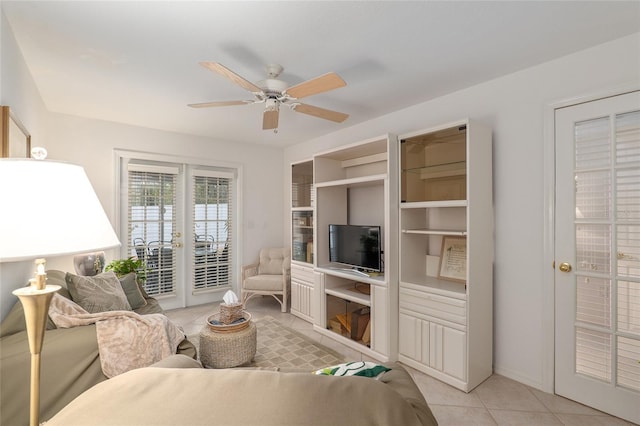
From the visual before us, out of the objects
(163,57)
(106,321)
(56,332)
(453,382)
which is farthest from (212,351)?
(163,57)

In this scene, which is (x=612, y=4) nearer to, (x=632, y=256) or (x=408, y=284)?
(x=632, y=256)

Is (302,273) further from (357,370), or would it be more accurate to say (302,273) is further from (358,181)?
(357,370)

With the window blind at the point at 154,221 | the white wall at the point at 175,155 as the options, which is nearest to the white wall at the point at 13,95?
the white wall at the point at 175,155

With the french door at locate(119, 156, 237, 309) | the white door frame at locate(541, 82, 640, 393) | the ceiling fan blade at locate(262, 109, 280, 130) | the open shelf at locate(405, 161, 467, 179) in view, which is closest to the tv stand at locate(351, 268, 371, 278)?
the open shelf at locate(405, 161, 467, 179)

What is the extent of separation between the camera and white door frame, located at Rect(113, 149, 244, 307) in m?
3.88

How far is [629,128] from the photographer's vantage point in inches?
80.1

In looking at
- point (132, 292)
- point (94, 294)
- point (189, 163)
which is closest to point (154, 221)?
point (189, 163)

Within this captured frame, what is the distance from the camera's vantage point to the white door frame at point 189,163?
3.88m

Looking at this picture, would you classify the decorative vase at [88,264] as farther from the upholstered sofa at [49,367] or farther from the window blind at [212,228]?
the upholstered sofa at [49,367]

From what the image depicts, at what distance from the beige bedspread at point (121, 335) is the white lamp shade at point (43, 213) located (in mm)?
1201

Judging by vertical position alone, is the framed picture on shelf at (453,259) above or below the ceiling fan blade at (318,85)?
below

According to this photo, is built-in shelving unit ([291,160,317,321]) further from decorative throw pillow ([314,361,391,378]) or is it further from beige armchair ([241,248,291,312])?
decorative throw pillow ([314,361,391,378])

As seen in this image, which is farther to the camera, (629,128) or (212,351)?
(212,351)

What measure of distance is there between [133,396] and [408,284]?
8.14 ft
